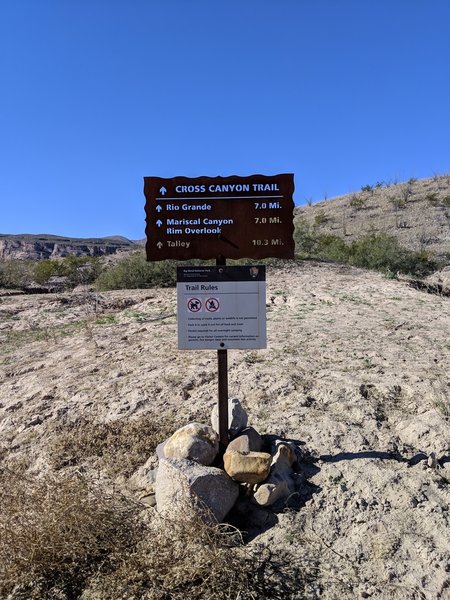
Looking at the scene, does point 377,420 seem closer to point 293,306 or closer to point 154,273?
point 293,306

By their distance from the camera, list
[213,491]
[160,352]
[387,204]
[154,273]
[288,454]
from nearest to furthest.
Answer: [213,491]
[288,454]
[160,352]
[154,273]
[387,204]

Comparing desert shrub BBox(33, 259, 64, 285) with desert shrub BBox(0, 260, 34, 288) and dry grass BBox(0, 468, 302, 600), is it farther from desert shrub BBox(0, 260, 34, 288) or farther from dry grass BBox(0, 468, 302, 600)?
dry grass BBox(0, 468, 302, 600)

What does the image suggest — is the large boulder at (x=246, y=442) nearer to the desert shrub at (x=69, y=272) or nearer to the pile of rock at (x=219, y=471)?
the pile of rock at (x=219, y=471)

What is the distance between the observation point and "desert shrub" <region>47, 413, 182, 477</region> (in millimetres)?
4074

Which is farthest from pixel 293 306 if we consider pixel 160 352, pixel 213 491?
pixel 213 491

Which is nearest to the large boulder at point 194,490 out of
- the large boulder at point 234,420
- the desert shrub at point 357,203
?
the large boulder at point 234,420

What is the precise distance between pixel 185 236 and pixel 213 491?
1.71m

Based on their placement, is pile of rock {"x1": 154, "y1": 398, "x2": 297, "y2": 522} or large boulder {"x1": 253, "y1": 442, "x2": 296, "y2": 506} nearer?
pile of rock {"x1": 154, "y1": 398, "x2": 297, "y2": 522}

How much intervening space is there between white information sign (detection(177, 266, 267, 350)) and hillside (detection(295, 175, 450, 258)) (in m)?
17.6

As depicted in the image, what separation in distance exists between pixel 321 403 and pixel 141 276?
9.04 meters

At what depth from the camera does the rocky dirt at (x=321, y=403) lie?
309cm

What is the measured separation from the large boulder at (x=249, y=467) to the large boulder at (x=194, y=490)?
85 millimetres

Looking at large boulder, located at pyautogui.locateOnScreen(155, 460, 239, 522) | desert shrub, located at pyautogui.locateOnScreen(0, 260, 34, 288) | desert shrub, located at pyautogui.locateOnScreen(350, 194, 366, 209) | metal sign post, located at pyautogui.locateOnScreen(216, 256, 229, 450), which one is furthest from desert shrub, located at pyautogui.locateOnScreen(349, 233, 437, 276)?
Answer: desert shrub, located at pyautogui.locateOnScreen(350, 194, 366, 209)

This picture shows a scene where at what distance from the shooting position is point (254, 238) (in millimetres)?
3779
